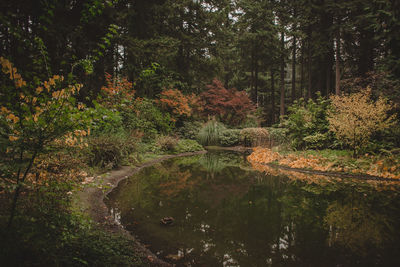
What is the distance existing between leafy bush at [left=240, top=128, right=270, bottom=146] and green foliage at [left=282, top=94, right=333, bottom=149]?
3.24 metres

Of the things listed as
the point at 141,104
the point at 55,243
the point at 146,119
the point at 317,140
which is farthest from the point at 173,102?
the point at 55,243

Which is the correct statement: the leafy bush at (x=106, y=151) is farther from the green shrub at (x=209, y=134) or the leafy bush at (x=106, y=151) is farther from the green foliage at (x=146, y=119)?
the green shrub at (x=209, y=134)

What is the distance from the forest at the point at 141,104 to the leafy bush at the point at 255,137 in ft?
0.35

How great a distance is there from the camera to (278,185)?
5.80 metres

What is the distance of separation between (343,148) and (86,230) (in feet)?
31.4

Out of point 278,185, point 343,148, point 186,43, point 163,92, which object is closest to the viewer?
point 278,185

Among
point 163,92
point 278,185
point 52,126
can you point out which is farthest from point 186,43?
point 52,126

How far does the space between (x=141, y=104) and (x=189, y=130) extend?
208 inches

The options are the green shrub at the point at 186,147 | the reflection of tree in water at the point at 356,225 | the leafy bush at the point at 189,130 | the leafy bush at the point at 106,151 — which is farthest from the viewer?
the leafy bush at the point at 189,130

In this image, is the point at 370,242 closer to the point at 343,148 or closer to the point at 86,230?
the point at 86,230

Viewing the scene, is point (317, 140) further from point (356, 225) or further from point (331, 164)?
point (356, 225)

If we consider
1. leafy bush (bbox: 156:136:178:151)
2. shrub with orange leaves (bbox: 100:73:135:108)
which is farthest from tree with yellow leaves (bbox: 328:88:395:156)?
leafy bush (bbox: 156:136:178:151)

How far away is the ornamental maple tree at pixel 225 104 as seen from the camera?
1722 cm

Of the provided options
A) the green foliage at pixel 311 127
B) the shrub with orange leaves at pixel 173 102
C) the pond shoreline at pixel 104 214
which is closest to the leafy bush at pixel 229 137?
the shrub with orange leaves at pixel 173 102
